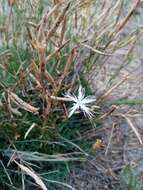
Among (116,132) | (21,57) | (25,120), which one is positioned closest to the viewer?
(25,120)

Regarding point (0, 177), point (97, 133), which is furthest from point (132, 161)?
point (0, 177)

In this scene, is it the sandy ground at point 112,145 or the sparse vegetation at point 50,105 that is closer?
the sparse vegetation at point 50,105

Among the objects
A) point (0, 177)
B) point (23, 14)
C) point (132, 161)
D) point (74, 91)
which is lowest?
point (0, 177)

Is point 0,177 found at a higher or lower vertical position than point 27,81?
lower

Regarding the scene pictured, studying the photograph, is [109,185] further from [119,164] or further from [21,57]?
[21,57]

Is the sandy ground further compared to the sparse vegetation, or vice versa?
the sandy ground

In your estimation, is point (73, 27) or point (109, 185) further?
point (73, 27)

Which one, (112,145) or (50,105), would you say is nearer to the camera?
(50,105)

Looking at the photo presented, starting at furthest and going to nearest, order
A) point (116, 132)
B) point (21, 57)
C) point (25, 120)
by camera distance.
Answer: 1. point (116, 132)
2. point (21, 57)
3. point (25, 120)

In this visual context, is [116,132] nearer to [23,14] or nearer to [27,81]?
[27,81]
